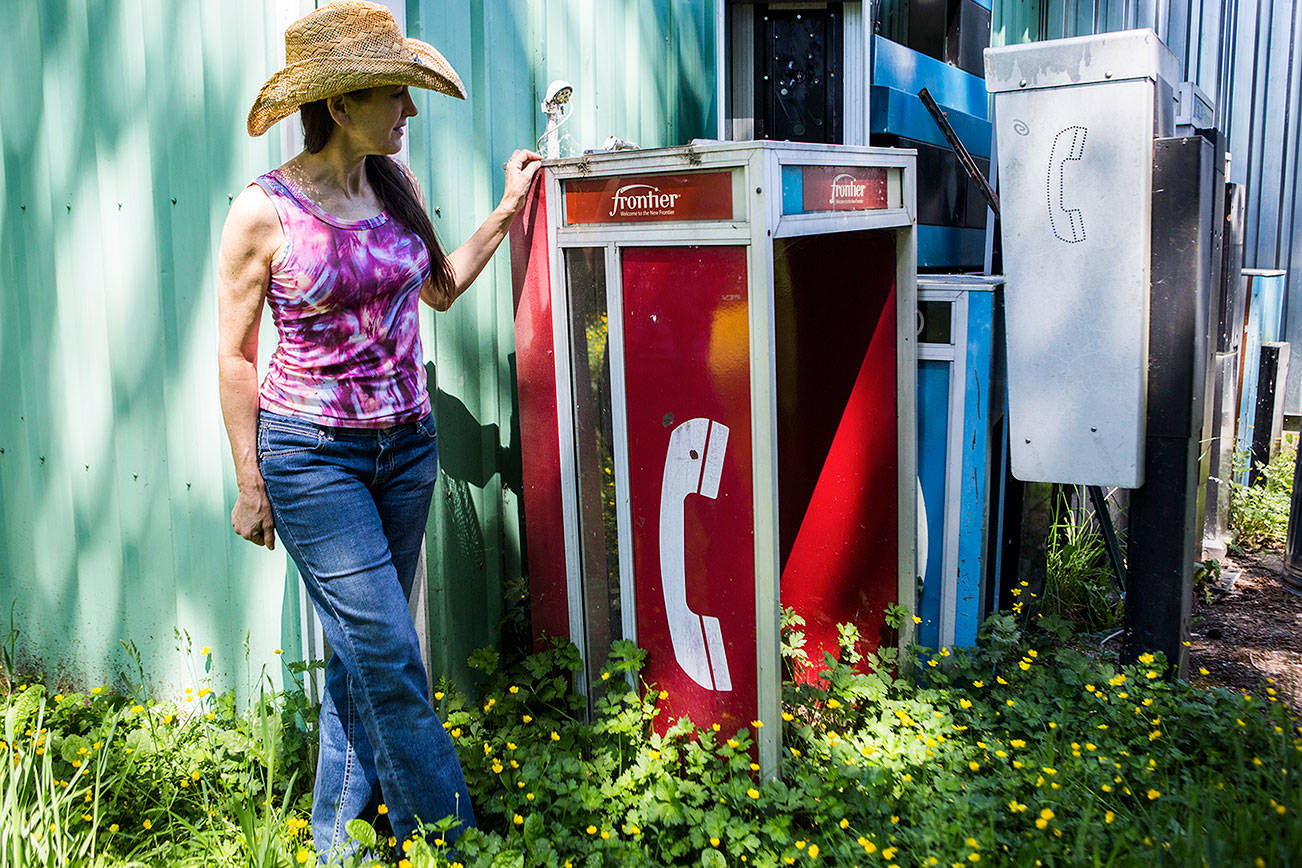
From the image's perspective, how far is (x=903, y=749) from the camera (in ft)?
10.5

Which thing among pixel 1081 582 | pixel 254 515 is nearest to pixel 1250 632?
pixel 1081 582

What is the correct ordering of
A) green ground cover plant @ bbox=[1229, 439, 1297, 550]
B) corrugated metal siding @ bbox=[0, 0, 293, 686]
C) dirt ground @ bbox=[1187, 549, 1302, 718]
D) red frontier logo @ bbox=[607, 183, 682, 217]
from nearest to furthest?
red frontier logo @ bbox=[607, 183, 682, 217] < corrugated metal siding @ bbox=[0, 0, 293, 686] < dirt ground @ bbox=[1187, 549, 1302, 718] < green ground cover plant @ bbox=[1229, 439, 1297, 550]

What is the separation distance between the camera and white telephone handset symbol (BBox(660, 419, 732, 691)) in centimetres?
298

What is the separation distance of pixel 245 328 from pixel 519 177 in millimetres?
1003

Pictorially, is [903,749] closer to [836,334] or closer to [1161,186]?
[836,334]

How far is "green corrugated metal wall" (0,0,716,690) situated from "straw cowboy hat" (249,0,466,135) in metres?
0.63

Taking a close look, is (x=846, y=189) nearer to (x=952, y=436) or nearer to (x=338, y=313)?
(x=952, y=436)

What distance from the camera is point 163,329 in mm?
3416

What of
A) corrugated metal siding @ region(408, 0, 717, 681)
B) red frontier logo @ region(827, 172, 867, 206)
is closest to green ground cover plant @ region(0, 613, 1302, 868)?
corrugated metal siding @ region(408, 0, 717, 681)

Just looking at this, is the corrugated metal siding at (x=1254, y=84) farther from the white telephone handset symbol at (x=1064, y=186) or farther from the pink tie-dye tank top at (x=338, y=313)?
the pink tie-dye tank top at (x=338, y=313)

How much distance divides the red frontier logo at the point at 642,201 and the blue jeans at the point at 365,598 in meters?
0.79

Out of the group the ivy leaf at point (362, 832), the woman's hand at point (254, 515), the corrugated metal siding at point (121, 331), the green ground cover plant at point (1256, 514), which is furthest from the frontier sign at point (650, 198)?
the green ground cover plant at point (1256, 514)

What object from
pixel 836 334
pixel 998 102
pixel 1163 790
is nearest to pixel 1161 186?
pixel 998 102

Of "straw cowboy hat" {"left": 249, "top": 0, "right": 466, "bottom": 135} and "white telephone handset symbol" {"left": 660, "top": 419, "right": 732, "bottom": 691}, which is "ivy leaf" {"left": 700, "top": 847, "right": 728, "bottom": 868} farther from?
"straw cowboy hat" {"left": 249, "top": 0, "right": 466, "bottom": 135}
